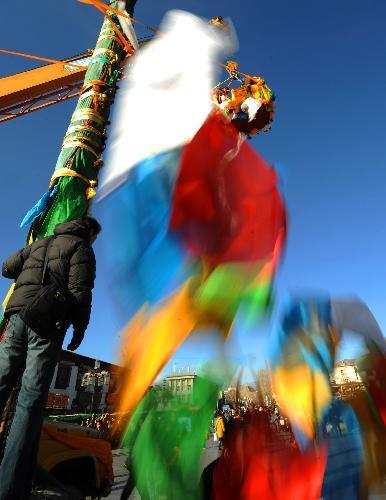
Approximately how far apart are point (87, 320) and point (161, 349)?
0.49 metres

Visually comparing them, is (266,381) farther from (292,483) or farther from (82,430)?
(82,430)

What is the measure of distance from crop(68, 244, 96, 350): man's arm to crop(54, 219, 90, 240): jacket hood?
0.16 meters

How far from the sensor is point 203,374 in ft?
7.02

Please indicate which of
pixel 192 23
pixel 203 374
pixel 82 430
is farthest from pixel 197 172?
pixel 82 430

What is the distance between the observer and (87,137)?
3.09m

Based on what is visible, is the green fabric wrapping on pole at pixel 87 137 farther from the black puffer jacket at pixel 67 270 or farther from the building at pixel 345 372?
the building at pixel 345 372

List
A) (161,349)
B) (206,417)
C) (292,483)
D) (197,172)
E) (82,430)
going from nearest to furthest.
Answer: (292,483) → (161,349) → (206,417) → (197,172) → (82,430)

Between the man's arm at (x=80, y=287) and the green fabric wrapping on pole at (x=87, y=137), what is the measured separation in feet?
2.83

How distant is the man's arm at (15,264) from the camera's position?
2342mm

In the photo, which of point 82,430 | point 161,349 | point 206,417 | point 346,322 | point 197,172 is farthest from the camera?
point 82,430

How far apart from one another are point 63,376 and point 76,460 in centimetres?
2815

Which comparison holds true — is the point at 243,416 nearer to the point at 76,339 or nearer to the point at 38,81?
the point at 76,339

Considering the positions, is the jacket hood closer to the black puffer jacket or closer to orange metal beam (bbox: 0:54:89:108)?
the black puffer jacket

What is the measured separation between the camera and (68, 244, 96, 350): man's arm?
1915 millimetres
